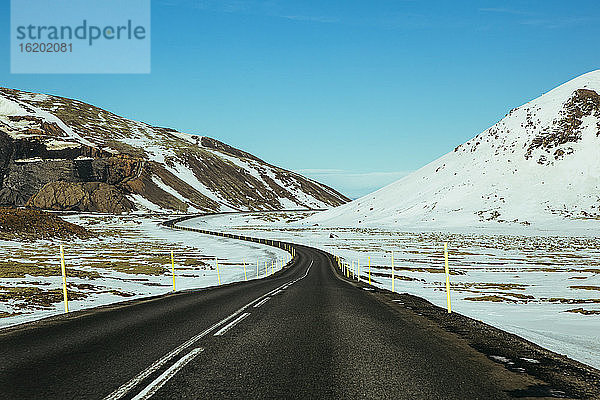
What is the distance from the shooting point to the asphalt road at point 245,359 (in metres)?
6.04

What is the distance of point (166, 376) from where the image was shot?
6.56 metres

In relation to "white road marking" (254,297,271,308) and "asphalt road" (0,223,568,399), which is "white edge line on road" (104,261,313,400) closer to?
"asphalt road" (0,223,568,399)

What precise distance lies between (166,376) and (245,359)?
1.42 m

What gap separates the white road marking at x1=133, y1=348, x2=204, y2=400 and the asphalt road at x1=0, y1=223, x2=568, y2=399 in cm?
1

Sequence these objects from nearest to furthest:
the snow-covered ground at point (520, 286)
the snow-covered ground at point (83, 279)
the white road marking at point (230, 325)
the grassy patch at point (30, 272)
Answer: the white road marking at point (230, 325)
the snow-covered ground at point (520, 286)
the snow-covered ground at point (83, 279)
the grassy patch at point (30, 272)

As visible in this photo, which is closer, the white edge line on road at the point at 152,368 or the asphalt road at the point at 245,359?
the white edge line on road at the point at 152,368

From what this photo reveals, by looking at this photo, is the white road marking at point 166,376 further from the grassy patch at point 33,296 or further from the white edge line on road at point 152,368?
the grassy patch at point 33,296

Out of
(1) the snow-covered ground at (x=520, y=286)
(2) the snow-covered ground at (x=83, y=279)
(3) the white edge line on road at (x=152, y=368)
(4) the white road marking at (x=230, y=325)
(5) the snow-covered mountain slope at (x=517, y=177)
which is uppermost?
(5) the snow-covered mountain slope at (x=517, y=177)

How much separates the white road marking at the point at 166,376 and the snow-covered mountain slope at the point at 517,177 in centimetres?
9739

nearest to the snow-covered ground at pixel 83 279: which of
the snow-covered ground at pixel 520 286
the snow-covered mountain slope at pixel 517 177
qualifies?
the snow-covered ground at pixel 520 286

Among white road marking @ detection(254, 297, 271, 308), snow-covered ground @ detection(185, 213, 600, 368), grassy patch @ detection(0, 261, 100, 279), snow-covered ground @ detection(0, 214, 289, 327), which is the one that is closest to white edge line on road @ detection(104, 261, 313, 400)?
white road marking @ detection(254, 297, 271, 308)

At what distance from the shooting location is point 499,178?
112875 millimetres

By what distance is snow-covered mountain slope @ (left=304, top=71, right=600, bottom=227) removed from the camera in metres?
100

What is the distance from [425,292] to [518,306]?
20.7ft
